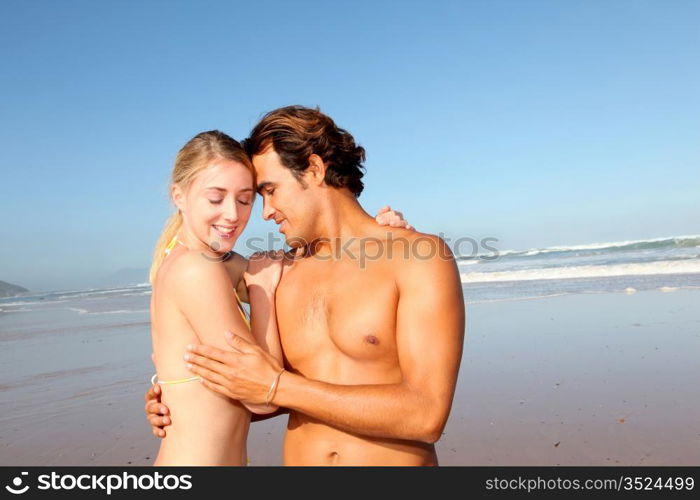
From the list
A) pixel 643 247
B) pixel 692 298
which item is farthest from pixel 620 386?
pixel 643 247

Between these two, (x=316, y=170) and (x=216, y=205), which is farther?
(x=316, y=170)

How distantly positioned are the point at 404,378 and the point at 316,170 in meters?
1.27

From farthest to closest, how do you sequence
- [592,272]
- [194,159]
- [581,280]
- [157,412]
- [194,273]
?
[592,272] → [581,280] → [194,159] → [157,412] → [194,273]

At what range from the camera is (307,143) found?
3141 millimetres

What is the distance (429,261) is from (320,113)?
46.2 inches

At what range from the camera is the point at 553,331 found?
10312mm

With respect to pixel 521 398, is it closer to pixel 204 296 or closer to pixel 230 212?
pixel 230 212

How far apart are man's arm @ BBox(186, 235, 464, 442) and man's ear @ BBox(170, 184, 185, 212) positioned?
0.86m

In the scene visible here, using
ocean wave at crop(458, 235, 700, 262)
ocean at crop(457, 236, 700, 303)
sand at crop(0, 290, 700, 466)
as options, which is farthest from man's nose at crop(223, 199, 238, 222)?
ocean wave at crop(458, 235, 700, 262)

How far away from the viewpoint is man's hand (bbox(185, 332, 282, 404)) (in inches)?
99.5

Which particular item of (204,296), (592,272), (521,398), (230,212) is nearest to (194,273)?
(204,296)

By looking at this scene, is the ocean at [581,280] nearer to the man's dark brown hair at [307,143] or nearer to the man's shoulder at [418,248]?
the man's dark brown hair at [307,143]

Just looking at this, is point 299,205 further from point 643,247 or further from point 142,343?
point 643,247

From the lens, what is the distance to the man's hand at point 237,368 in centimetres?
253
